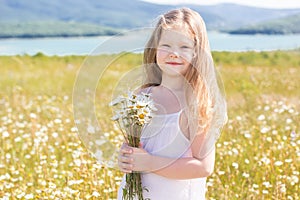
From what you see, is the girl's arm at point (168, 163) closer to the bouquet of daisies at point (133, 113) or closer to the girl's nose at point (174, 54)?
the bouquet of daisies at point (133, 113)

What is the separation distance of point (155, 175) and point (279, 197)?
55.0 inches

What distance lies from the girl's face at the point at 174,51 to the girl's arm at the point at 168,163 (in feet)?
1.06

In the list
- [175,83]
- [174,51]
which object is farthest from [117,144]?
[174,51]

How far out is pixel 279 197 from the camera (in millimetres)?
3822

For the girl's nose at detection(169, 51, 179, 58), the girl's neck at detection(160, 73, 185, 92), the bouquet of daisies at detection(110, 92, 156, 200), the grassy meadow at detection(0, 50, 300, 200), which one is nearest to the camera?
the bouquet of daisies at detection(110, 92, 156, 200)

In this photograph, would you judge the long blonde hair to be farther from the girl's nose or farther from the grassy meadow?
the grassy meadow

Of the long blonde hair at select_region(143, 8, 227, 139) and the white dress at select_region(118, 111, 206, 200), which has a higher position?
the long blonde hair at select_region(143, 8, 227, 139)

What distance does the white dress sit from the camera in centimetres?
263

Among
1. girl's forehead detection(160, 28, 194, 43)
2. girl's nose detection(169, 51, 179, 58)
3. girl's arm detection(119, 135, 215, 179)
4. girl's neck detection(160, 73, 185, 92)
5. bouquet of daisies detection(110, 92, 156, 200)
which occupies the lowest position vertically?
A: girl's arm detection(119, 135, 215, 179)

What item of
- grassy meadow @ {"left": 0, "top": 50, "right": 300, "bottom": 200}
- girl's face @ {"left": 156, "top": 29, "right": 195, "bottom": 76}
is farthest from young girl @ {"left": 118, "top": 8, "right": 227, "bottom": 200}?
grassy meadow @ {"left": 0, "top": 50, "right": 300, "bottom": 200}

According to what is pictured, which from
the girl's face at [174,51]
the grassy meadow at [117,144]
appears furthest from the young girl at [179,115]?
the grassy meadow at [117,144]

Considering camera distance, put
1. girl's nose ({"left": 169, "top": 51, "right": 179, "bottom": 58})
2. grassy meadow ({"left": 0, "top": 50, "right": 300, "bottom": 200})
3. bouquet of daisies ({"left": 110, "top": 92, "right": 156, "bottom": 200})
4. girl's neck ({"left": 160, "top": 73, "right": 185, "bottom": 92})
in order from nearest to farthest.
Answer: bouquet of daisies ({"left": 110, "top": 92, "right": 156, "bottom": 200}) < girl's nose ({"left": 169, "top": 51, "right": 179, "bottom": 58}) < girl's neck ({"left": 160, "top": 73, "right": 185, "bottom": 92}) < grassy meadow ({"left": 0, "top": 50, "right": 300, "bottom": 200})

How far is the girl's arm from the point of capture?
2557mm

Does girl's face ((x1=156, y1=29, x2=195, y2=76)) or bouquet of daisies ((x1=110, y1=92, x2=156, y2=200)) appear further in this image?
girl's face ((x1=156, y1=29, x2=195, y2=76))
